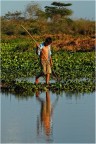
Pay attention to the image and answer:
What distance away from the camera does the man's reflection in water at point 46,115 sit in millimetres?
10983

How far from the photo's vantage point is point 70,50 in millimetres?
33688

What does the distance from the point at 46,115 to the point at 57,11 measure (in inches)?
2007

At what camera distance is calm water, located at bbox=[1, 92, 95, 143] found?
1025 centimetres

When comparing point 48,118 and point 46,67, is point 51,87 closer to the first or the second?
point 46,67

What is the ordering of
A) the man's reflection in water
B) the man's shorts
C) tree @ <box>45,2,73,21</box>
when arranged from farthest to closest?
tree @ <box>45,2,73,21</box>, the man's shorts, the man's reflection in water

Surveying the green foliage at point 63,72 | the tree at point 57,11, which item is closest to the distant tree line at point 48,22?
the tree at point 57,11

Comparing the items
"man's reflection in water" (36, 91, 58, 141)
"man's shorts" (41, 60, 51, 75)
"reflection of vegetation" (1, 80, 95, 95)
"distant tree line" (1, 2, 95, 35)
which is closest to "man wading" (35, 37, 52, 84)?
"man's shorts" (41, 60, 51, 75)

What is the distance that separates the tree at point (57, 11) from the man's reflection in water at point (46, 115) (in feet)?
157

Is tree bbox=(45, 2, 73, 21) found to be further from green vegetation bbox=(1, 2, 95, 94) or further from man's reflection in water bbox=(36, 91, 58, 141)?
man's reflection in water bbox=(36, 91, 58, 141)

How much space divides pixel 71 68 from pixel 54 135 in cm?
1097

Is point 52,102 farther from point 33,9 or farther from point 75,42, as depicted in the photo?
point 33,9

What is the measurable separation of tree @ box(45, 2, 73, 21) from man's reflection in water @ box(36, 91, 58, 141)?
47863 mm

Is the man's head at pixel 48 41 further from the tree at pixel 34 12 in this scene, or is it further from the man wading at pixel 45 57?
the tree at pixel 34 12

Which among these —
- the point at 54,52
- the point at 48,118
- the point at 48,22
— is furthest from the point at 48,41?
the point at 48,22
